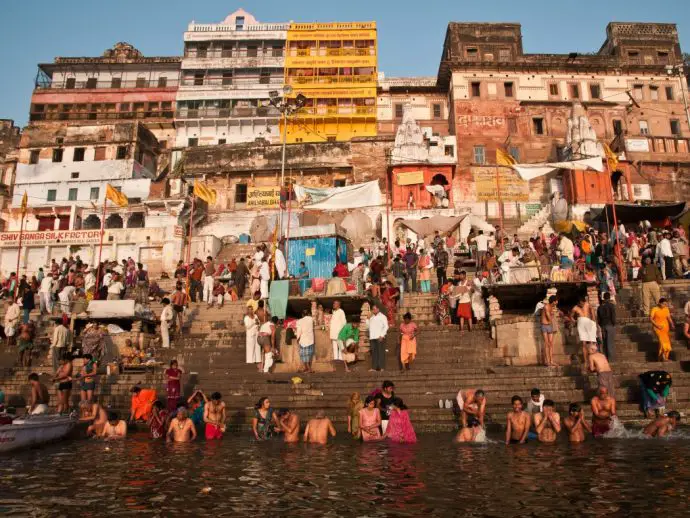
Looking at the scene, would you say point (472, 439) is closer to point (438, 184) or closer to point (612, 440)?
point (612, 440)

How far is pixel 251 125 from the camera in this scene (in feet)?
134

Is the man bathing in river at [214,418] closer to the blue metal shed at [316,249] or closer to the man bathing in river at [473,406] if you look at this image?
the man bathing in river at [473,406]

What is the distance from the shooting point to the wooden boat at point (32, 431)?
7812mm

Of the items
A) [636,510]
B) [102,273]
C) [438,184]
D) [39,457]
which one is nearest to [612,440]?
[636,510]

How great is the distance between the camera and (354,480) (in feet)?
19.1

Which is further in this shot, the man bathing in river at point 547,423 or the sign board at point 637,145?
the sign board at point 637,145

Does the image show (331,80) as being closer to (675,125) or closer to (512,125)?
(512,125)

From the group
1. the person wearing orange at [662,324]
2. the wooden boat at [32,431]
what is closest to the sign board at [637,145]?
the person wearing orange at [662,324]

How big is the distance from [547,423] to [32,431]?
781 cm

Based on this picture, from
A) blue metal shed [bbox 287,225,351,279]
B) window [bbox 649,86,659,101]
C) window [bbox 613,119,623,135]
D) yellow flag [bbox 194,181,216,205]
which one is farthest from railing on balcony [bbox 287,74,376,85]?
blue metal shed [bbox 287,225,351,279]

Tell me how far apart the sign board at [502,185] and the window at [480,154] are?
1.68 meters

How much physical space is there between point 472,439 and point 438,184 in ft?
73.4

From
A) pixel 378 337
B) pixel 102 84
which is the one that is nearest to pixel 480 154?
pixel 378 337

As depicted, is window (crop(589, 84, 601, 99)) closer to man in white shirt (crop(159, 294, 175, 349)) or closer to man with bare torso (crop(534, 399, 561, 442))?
man in white shirt (crop(159, 294, 175, 349))
